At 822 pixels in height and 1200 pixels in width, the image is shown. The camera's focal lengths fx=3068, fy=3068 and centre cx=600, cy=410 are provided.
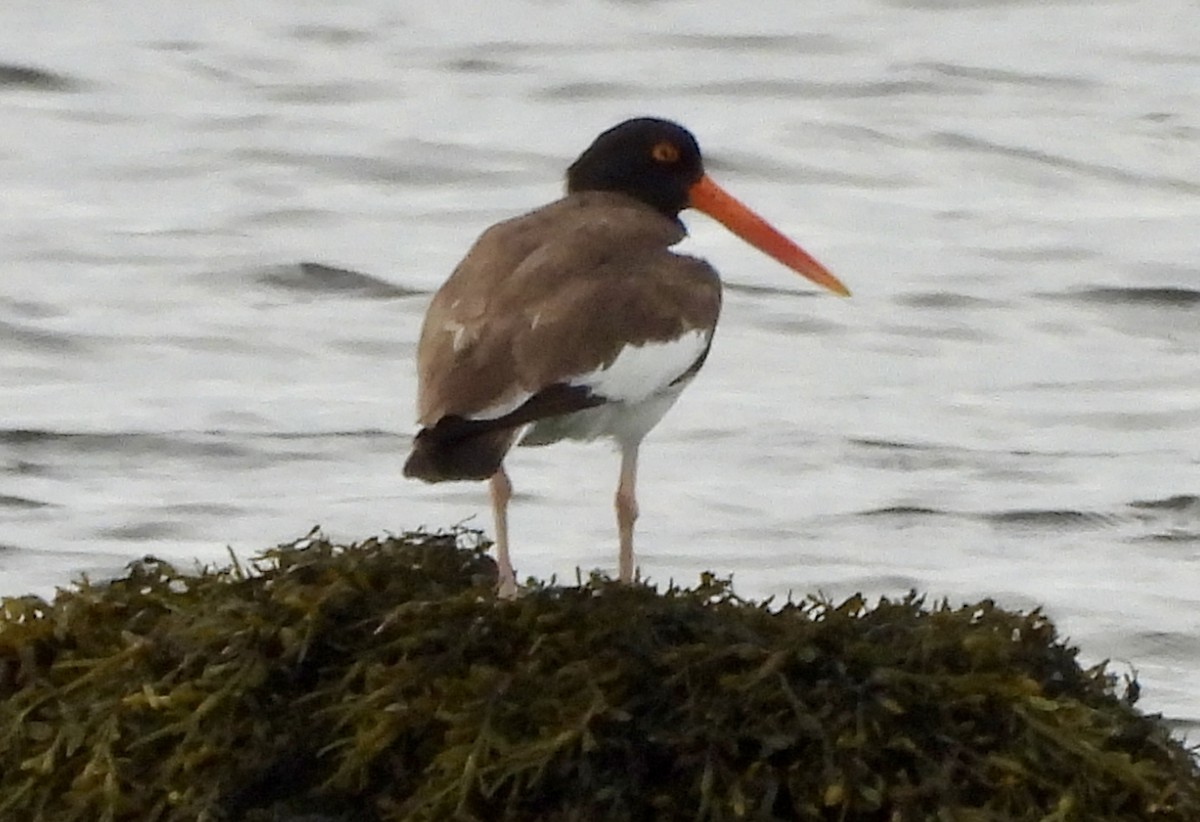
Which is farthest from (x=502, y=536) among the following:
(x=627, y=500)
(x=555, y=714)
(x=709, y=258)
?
(x=709, y=258)

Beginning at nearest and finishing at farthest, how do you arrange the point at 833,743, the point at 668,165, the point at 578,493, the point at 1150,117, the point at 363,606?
1. the point at 833,743
2. the point at 363,606
3. the point at 668,165
4. the point at 578,493
5. the point at 1150,117

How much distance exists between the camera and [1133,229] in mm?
18375

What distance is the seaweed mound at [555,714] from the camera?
6316 millimetres

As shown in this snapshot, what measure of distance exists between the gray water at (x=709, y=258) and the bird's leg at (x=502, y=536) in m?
3.63

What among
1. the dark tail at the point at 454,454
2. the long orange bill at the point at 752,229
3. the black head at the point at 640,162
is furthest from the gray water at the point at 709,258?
the dark tail at the point at 454,454

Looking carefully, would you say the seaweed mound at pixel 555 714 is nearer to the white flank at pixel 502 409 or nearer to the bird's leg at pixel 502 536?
the bird's leg at pixel 502 536

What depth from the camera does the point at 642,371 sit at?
7.74 meters

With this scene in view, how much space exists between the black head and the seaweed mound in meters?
2.40

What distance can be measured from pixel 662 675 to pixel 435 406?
1008 mm

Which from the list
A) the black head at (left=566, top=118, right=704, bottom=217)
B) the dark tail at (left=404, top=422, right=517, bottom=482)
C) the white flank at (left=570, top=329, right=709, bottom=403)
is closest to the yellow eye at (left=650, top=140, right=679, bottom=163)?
the black head at (left=566, top=118, right=704, bottom=217)

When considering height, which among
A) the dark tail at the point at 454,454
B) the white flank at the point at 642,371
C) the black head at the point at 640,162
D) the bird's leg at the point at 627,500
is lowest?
the bird's leg at the point at 627,500

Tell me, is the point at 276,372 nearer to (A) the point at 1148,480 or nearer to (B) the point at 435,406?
(A) the point at 1148,480

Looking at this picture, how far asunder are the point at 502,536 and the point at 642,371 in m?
0.66

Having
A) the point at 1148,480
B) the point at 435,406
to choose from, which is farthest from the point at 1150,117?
→ the point at 435,406
